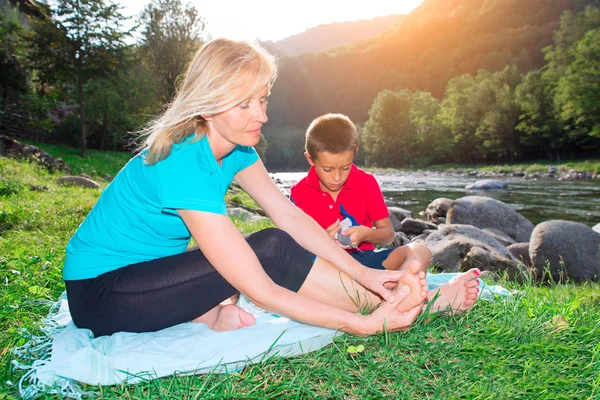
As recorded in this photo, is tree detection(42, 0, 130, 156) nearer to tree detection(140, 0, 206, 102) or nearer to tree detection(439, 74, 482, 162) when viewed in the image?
tree detection(140, 0, 206, 102)

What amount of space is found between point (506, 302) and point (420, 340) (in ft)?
2.54

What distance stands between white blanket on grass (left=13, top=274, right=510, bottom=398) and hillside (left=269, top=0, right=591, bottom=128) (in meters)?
83.6

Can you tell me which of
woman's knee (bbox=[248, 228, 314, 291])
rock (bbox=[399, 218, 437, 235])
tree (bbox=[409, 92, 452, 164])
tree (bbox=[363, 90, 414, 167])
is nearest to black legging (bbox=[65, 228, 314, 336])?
woman's knee (bbox=[248, 228, 314, 291])

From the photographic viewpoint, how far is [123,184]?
69.8 inches

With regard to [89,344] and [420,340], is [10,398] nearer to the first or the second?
[89,344]

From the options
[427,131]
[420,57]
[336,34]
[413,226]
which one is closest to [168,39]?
[413,226]

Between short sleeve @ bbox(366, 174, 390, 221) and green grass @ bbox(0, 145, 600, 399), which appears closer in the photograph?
green grass @ bbox(0, 145, 600, 399)

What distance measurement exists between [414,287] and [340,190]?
1.42 m

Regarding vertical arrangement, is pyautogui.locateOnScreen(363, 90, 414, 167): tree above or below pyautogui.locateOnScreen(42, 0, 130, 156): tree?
below

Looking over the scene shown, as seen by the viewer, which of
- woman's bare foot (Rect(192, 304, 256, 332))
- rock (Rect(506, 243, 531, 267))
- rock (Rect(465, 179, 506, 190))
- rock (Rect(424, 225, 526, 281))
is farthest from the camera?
rock (Rect(465, 179, 506, 190))

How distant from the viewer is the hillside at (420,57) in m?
82.1

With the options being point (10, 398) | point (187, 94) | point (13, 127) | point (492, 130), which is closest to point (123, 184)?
point (187, 94)

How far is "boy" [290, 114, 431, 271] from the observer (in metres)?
2.84

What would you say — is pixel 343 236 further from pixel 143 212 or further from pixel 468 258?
pixel 468 258
